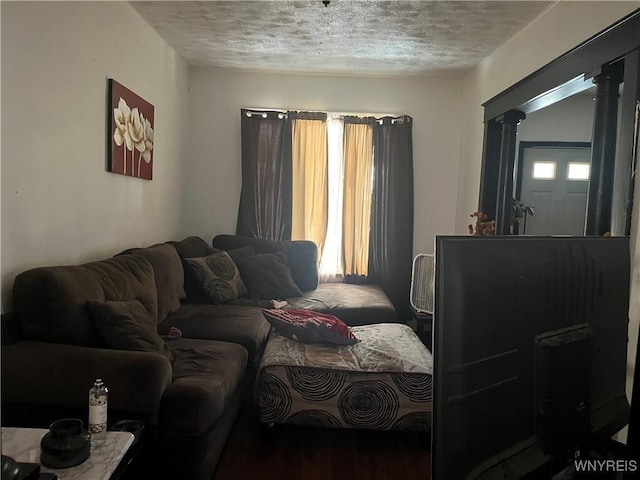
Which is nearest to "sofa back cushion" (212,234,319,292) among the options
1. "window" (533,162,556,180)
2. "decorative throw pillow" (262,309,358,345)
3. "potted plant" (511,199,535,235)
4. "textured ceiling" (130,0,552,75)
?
"decorative throw pillow" (262,309,358,345)

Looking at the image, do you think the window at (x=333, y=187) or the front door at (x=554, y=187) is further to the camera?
the front door at (x=554, y=187)

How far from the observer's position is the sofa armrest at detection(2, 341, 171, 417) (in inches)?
71.7

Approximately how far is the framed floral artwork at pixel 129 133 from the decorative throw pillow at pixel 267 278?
1.05m

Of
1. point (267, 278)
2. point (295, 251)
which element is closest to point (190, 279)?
point (267, 278)

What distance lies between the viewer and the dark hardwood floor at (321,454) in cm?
225

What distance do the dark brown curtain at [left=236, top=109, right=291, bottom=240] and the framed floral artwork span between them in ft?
3.66

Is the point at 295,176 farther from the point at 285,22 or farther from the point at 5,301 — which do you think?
the point at 5,301

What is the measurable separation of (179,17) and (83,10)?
0.87 m

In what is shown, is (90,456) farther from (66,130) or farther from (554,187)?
(554,187)

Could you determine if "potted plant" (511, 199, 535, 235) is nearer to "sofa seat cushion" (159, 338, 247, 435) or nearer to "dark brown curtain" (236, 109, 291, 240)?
"dark brown curtain" (236, 109, 291, 240)

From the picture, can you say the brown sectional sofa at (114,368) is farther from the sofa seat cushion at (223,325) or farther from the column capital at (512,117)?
the column capital at (512,117)

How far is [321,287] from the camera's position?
4383mm

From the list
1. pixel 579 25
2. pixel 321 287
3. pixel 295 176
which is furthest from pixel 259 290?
pixel 579 25

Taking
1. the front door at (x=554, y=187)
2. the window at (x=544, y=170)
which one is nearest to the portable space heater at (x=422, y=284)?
the front door at (x=554, y=187)
